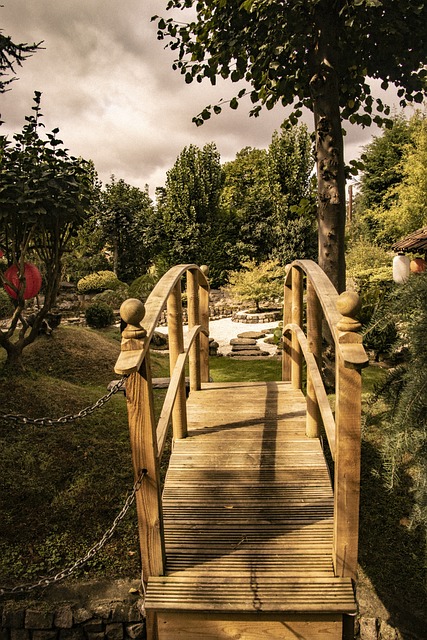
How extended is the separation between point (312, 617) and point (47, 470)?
125 inches

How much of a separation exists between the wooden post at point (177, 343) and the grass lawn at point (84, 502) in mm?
1201

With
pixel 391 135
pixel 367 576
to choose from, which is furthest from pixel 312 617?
pixel 391 135

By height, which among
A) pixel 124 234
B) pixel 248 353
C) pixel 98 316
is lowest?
pixel 248 353

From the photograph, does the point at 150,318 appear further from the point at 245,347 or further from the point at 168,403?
the point at 245,347

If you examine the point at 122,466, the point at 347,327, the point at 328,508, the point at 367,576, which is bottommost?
the point at 367,576

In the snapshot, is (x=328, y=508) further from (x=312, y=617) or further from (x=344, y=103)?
(x=344, y=103)

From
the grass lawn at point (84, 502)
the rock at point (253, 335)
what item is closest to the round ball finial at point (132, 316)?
the grass lawn at point (84, 502)

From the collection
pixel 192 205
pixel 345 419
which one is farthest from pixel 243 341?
pixel 192 205

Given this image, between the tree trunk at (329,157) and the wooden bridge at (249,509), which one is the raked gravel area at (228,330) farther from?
the wooden bridge at (249,509)

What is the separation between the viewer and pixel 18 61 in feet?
23.4

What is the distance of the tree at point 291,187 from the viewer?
2130 centimetres

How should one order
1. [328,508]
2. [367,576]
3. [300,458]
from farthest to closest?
1. [367,576]
2. [300,458]
3. [328,508]

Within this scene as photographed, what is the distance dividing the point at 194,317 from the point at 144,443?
7.85ft

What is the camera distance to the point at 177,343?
328 centimetres
